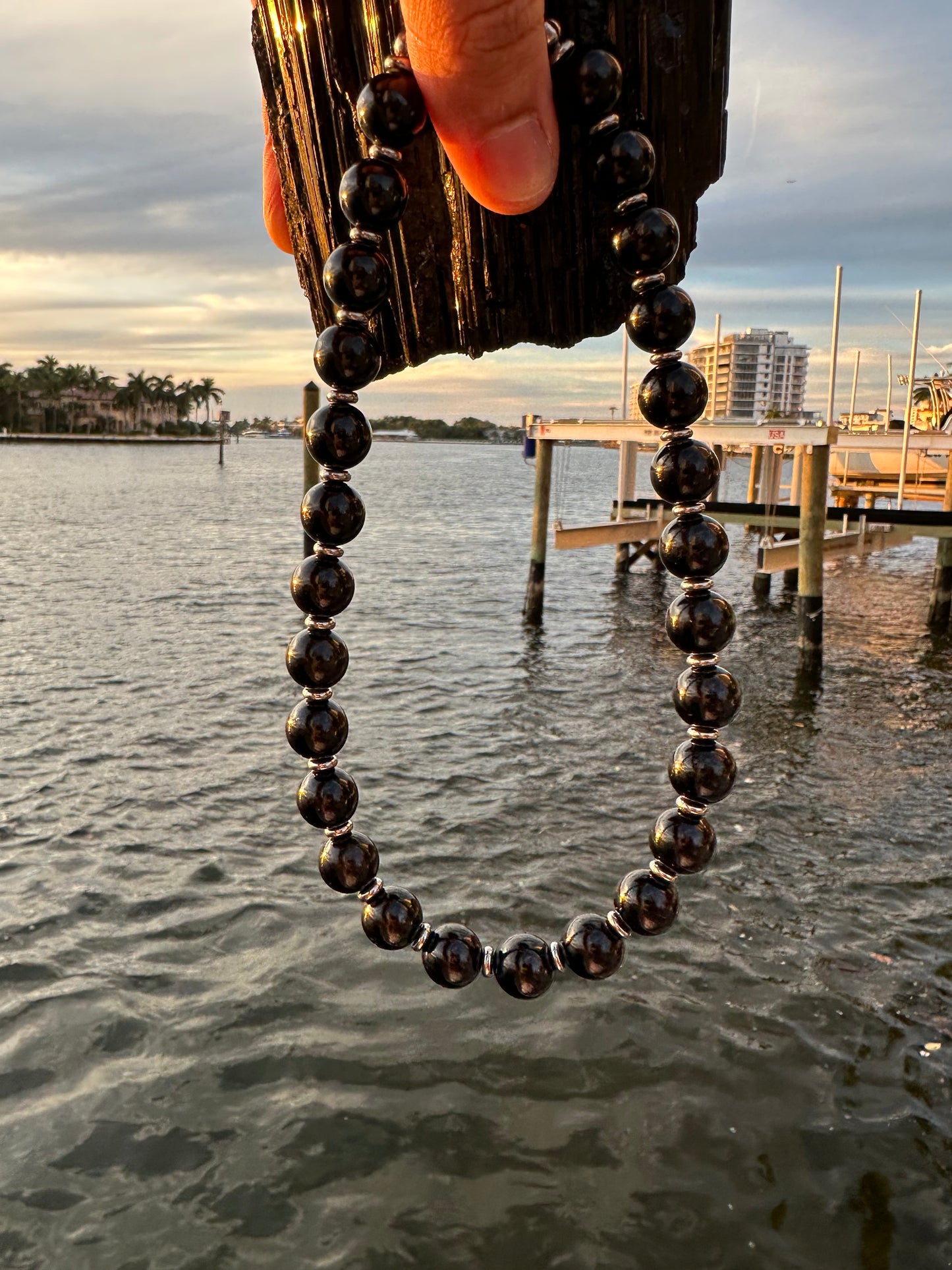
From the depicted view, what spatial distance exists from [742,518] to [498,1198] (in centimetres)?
1528

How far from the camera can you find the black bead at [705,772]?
1.50 m

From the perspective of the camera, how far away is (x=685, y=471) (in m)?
1.33

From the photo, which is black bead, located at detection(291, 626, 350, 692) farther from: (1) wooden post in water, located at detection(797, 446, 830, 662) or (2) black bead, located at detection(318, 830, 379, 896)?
(1) wooden post in water, located at detection(797, 446, 830, 662)

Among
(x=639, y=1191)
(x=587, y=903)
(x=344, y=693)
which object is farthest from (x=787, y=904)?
(x=344, y=693)

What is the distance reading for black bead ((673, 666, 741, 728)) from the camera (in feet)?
4.78

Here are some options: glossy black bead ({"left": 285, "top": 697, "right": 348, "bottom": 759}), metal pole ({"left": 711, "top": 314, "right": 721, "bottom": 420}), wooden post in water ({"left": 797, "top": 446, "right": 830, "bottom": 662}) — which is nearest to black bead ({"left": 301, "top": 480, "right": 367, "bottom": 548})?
glossy black bead ({"left": 285, "top": 697, "right": 348, "bottom": 759})

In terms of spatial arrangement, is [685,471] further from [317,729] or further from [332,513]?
[317,729]

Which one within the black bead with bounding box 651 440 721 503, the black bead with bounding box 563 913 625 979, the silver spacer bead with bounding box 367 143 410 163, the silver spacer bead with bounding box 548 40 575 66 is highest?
the silver spacer bead with bounding box 548 40 575 66

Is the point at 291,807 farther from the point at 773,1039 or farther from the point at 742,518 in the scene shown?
the point at 742,518

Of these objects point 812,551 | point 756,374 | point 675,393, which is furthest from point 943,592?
point 675,393

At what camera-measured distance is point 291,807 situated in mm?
8492

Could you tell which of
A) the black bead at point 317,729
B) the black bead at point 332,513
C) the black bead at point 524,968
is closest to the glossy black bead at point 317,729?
the black bead at point 317,729

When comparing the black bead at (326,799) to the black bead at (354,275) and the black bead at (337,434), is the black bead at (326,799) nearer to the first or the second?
the black bead at (337,434)

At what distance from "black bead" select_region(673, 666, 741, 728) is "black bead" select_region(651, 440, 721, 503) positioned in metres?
0.27
